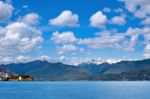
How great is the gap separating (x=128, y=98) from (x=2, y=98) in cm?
5684

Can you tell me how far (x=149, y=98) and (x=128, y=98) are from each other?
29.4ft

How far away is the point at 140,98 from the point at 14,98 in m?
56.5

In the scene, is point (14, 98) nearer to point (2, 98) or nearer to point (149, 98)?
point (2, 98)

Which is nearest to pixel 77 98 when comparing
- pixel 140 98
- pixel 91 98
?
pixel 91 98

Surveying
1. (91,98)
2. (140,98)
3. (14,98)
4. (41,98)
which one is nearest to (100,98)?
(91,98)

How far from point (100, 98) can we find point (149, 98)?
21149 mm

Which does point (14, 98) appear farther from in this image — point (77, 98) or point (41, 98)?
point (77, 98)

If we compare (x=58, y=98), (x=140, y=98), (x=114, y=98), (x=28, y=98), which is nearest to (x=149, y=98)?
(x=140, y=98)

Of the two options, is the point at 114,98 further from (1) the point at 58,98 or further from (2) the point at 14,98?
(2) the point at 14,98

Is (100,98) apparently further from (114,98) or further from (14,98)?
(14,98)

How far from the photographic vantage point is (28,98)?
518 ft

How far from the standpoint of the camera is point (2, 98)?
157 metres

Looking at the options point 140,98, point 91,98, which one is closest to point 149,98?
point 140,98

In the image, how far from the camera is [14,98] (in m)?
157
